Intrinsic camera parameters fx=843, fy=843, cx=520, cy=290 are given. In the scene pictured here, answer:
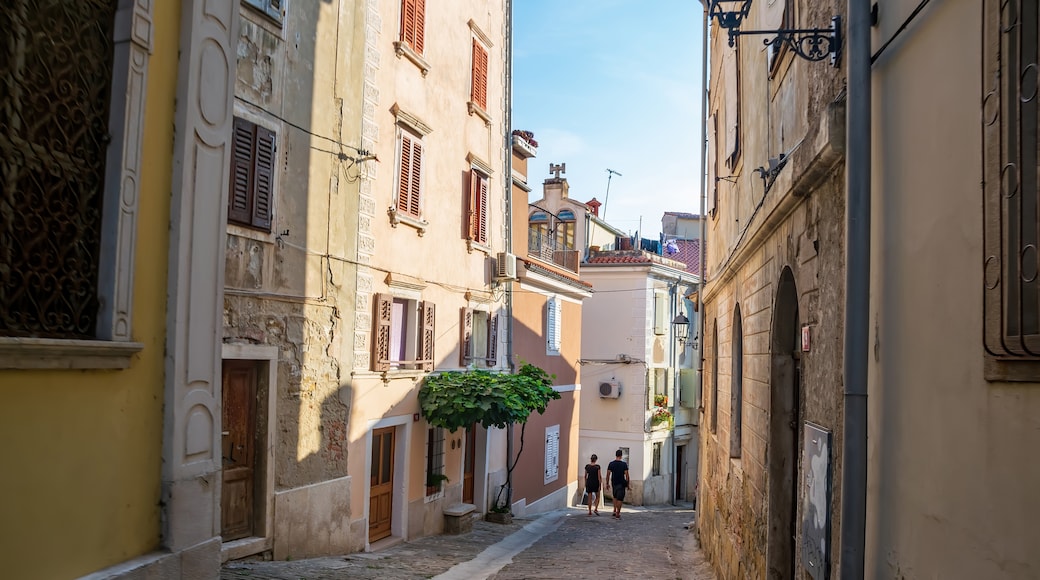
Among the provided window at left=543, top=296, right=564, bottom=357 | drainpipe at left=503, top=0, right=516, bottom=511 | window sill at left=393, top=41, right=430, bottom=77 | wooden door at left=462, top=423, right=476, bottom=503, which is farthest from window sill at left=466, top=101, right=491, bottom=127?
wooden door at left=462, top=423, right=476, bottom=503

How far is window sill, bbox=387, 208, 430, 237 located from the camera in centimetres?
1354

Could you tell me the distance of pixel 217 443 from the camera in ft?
17.6

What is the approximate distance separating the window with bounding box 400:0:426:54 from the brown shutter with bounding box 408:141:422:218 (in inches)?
65.9

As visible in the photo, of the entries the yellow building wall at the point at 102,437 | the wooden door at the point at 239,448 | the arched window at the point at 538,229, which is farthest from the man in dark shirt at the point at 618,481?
the yellow building wall at the point at 102,437

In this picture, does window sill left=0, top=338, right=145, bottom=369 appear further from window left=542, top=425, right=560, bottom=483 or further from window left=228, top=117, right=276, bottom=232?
window left=542, top=425, right=560, bottom=483

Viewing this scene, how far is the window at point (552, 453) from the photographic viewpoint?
22469mm

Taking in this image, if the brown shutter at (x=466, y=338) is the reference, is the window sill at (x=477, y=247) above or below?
above

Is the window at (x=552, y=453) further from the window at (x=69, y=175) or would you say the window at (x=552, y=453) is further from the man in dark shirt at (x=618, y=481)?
the window at (x=69, y=175)

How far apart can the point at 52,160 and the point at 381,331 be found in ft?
29.4

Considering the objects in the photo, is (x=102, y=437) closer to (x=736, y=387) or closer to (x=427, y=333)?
(x=736, y=387)

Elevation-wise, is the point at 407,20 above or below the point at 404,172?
above

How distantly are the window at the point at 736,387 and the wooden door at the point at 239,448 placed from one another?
585 centimetres

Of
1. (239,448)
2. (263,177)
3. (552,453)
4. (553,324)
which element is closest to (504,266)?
(553,324)

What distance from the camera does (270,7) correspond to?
10320mm
